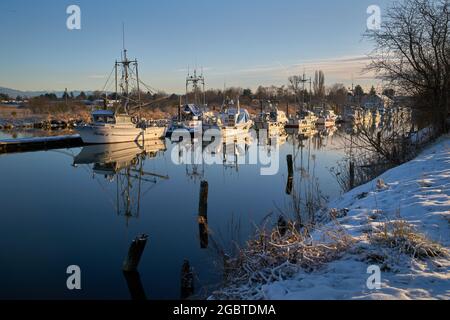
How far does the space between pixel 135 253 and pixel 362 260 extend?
589 cm

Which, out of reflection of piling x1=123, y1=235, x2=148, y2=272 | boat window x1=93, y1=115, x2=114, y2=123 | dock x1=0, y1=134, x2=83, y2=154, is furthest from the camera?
boat window x1=93, y1=115, x2=114, y2=123

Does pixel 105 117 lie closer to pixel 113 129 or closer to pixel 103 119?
pixel 103 119

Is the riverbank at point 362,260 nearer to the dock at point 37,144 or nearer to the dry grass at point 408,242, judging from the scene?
the dry grass at point 408,242

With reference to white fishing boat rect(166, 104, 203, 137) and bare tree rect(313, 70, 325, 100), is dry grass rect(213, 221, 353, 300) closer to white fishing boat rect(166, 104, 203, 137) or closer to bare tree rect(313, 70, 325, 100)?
white fishing boat rect(166, 104, 203, 137)

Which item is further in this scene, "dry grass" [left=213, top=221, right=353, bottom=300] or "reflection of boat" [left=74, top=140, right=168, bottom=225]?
"reflection of boat" [left=74, top=140, right=168, bottom=225]

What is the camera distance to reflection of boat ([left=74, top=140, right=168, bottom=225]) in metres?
19.1

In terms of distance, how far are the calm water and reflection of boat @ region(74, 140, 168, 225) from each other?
0.11 m

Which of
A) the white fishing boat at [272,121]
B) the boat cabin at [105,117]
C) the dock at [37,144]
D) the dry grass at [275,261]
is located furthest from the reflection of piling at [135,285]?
the white fishing boat at [272,121]

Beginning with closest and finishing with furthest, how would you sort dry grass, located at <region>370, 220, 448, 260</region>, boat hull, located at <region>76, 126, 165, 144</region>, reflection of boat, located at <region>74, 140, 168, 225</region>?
dry grass, located at <region>370, 220, 448, 260</region>, reflection of boat, located at <region>74, 140, 168, 225</region>, boat hull, located at <region>76, 126, 165, 144</region>

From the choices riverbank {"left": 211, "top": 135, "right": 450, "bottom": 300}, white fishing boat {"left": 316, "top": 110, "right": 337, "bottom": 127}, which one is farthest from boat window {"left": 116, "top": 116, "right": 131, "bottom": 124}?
white fishing boat {"left": 316, "top": 110, "right": 337, "bottom": 127}

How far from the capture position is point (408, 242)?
5.77 m

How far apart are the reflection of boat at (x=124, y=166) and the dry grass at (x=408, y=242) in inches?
461

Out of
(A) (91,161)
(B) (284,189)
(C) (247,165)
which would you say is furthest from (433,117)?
(A) (91,161)

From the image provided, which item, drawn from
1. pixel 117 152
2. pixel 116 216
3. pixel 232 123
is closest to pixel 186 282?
pixel 116 216
